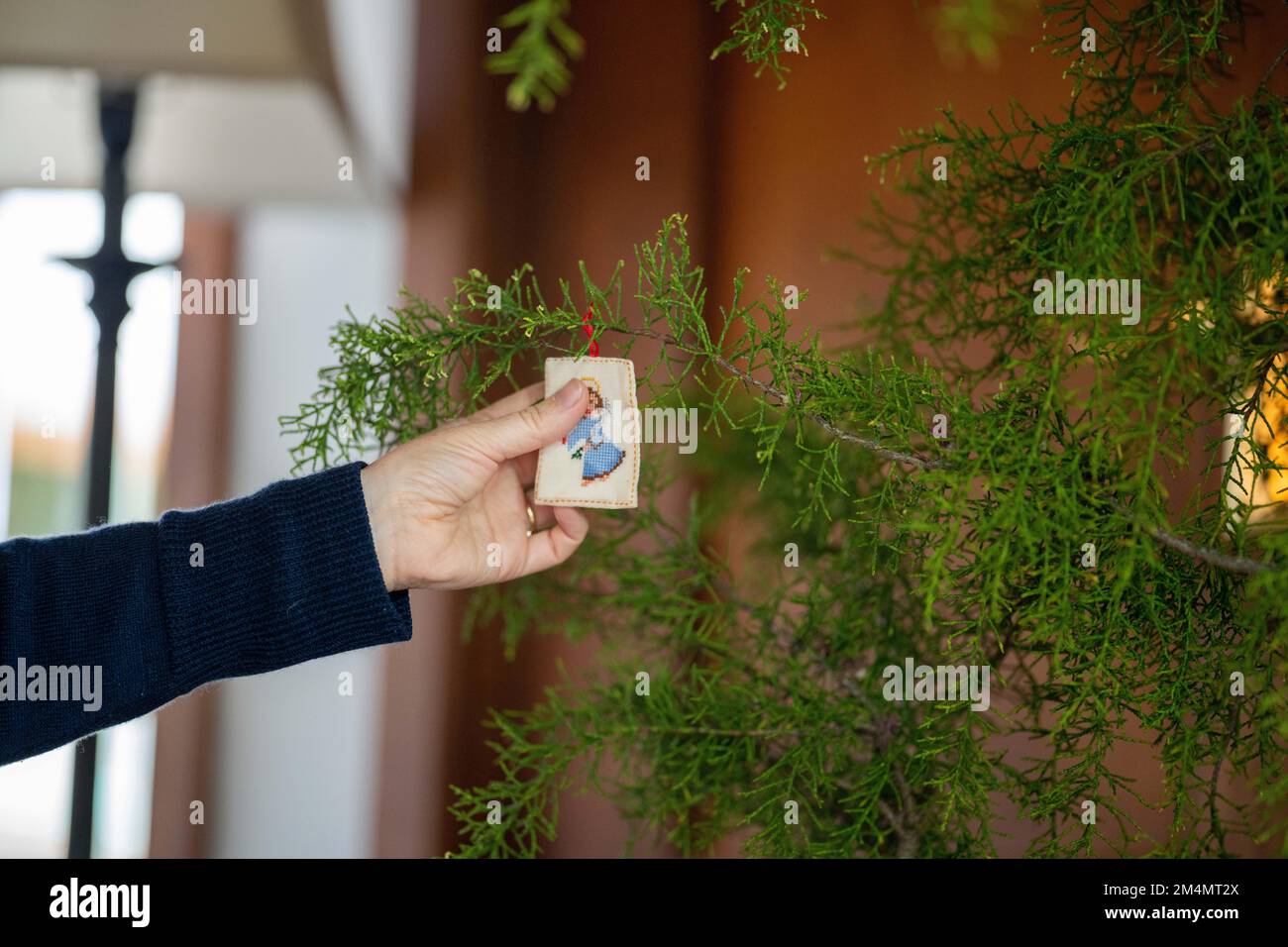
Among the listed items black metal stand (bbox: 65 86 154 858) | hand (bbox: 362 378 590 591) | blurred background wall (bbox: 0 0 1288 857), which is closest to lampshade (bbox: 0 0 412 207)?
blurred background wall (bbox: 0 0 1288 857)

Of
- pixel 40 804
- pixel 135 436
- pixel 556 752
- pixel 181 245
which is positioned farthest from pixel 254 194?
pixel 556 752

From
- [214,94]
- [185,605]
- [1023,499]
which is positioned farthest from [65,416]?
[1023,499]

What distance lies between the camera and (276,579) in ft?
1.95

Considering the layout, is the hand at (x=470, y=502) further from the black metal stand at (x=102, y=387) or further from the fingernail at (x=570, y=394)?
the black metal stand at (x=102, y=387)

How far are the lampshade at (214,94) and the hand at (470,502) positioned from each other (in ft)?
2.51

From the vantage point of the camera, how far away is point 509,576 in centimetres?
73

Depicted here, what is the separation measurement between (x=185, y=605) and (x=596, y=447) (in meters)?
0.26

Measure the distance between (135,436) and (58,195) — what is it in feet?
1.03

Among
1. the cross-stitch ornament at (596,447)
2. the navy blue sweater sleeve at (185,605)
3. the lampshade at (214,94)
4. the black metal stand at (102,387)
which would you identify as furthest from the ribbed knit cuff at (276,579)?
the lampshade at (214,94)

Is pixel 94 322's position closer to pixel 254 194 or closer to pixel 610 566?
pixel 254 194

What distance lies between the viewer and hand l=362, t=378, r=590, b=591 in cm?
61

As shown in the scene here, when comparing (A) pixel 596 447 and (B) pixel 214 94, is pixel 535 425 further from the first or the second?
(B) pixel 214 94

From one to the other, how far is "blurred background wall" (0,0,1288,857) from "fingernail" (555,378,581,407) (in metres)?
0.67

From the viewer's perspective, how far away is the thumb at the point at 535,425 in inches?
22.9
